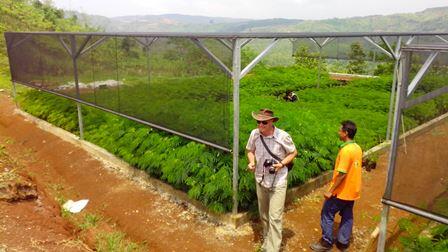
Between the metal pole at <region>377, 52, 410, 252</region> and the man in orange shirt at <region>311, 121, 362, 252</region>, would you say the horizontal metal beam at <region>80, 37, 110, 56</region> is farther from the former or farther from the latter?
the metal pole at <region>377, 52, 410, 252</region>

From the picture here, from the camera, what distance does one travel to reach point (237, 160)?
623 cm

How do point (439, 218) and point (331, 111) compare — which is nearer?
point (439, 218)

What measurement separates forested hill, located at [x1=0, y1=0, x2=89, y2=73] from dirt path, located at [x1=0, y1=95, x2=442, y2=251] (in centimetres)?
1701

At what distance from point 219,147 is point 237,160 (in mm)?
381

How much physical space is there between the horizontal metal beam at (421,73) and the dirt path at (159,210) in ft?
7.52

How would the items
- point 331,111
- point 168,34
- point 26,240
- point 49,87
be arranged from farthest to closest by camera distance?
point 49,87 → point 331,111 → point 168,34 → point 26,240

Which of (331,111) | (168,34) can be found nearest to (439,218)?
(168,34)

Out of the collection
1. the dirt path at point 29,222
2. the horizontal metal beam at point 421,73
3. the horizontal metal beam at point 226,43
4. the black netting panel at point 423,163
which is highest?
the horizontal metal beam at point 226,43

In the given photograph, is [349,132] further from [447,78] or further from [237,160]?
[237,160]

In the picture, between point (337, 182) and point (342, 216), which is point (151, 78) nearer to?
point (337, 182)

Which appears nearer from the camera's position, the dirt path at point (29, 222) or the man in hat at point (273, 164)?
the dirt path at point (29, 222)

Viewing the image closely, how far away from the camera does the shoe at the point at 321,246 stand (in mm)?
5637

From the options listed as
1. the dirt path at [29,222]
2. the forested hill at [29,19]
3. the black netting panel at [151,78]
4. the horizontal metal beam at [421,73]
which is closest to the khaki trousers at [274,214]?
the black netting panel at [151,78]

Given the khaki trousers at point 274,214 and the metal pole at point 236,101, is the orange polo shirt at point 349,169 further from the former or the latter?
the metal pole at point 236,101
